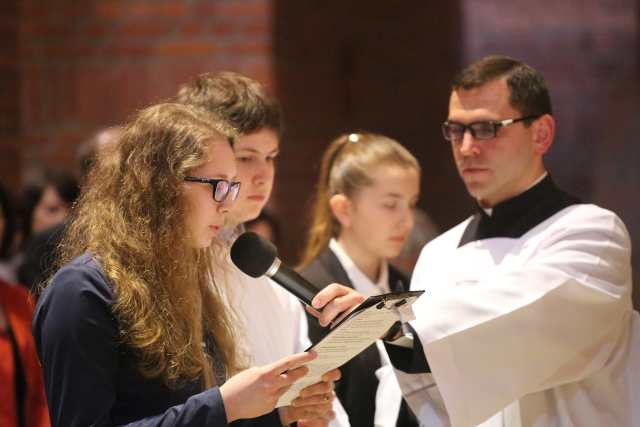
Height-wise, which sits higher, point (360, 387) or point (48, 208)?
point (48, 208)

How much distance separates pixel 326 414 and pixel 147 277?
0.57m

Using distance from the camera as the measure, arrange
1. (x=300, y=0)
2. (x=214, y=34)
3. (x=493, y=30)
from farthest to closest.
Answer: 1. (x=493, y=30)
2. (x=300, y=0)
3. (x=214, y=34)

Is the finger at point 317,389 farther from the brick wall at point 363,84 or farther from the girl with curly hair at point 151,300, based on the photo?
the brick wall at point 363,84

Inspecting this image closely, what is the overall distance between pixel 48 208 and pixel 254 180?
198 cm

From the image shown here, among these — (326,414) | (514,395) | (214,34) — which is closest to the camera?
(326,414)

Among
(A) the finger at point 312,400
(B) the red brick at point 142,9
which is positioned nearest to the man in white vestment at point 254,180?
(A) the finger at point 312,400

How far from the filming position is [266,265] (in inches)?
97.8

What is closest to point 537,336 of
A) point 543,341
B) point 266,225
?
point 543,341

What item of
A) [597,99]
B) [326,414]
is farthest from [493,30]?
[326,414]

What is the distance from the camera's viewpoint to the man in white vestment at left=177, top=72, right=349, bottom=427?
3.13m

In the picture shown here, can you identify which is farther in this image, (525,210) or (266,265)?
(525,210)

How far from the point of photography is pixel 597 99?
27.1 feet

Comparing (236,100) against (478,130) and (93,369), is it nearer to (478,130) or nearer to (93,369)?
(478,130)

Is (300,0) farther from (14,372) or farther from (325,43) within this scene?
(14,372)
